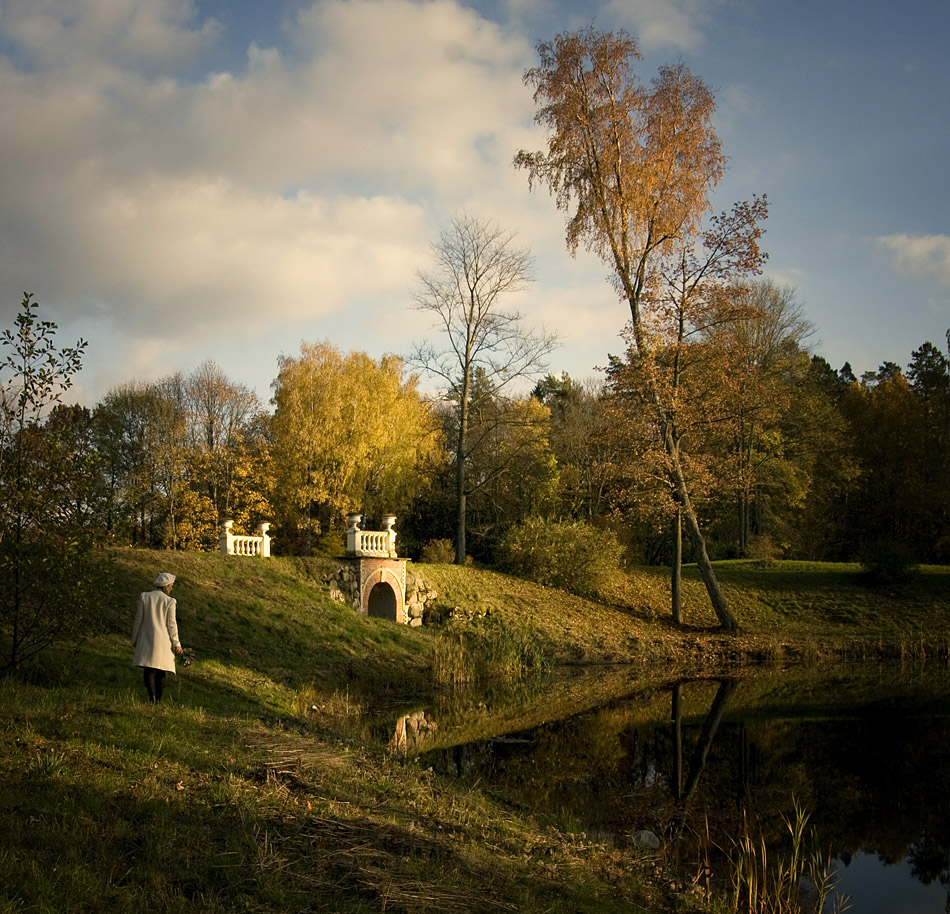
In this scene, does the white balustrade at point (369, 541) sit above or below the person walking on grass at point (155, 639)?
above

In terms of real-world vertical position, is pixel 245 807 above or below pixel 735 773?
above

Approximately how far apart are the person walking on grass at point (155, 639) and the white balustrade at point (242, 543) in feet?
40.7

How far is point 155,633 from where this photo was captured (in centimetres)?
927

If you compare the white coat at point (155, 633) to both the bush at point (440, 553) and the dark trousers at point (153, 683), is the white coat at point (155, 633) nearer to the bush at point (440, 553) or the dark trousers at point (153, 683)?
the dark trousers at point (153, 683)

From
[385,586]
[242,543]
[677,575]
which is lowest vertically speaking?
[385,586]

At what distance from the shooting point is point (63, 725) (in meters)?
7.14

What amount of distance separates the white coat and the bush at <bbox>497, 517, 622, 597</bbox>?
18417mm

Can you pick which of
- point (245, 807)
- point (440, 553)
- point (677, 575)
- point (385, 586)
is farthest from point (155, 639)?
point (440, 553)

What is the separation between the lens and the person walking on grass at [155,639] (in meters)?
9.23

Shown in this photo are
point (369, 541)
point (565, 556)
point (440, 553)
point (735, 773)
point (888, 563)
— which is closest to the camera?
point (735, 773)

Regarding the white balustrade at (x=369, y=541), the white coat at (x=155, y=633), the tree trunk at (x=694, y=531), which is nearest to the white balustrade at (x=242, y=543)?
the white balustrade at (x=369, y=541)

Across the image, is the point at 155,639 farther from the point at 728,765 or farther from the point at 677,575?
the point at 677,575

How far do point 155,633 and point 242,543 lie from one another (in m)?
13.6

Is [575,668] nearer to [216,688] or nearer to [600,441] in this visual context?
[600,441]
